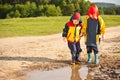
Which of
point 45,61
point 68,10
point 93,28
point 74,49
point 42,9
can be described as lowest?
point 68,10

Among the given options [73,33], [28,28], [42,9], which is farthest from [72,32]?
[42,9]

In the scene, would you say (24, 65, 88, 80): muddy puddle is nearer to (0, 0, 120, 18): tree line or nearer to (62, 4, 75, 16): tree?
(0, 0, 120, 18): tree line

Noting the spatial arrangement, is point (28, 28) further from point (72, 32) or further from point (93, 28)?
point (93, 28)

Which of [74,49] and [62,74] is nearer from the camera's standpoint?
[62,74]

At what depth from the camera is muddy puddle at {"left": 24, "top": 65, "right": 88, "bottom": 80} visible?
8.10 meters

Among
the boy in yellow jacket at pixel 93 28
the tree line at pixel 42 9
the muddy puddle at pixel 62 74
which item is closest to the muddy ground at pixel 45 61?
the muddy puddle at pixel 62 74

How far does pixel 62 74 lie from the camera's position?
8555 mm

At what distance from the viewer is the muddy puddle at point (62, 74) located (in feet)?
26.6

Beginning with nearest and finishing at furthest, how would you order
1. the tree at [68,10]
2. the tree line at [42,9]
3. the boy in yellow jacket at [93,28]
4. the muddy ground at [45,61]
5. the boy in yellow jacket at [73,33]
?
1. the muddy ground at [45,61]
2. the boy in yellow jacket at [93,28]
3. the boy in yellow jacket at [73,33]
4. the tree line at [42,9]
5. the tree at [68,10]

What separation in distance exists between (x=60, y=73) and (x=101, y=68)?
4.11 ft

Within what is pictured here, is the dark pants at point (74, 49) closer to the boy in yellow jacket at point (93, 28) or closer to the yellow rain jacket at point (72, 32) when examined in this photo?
the yellow rain jacket at point (72, 32)

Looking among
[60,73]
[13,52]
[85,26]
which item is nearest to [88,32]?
[85,26]

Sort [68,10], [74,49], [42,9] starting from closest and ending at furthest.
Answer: [74,49] < [42,9] < [68,10]

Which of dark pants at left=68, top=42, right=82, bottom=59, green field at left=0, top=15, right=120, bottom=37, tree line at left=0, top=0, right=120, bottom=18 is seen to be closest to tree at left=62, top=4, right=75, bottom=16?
tree line at left=0, top=0, right=120, bottom=18
